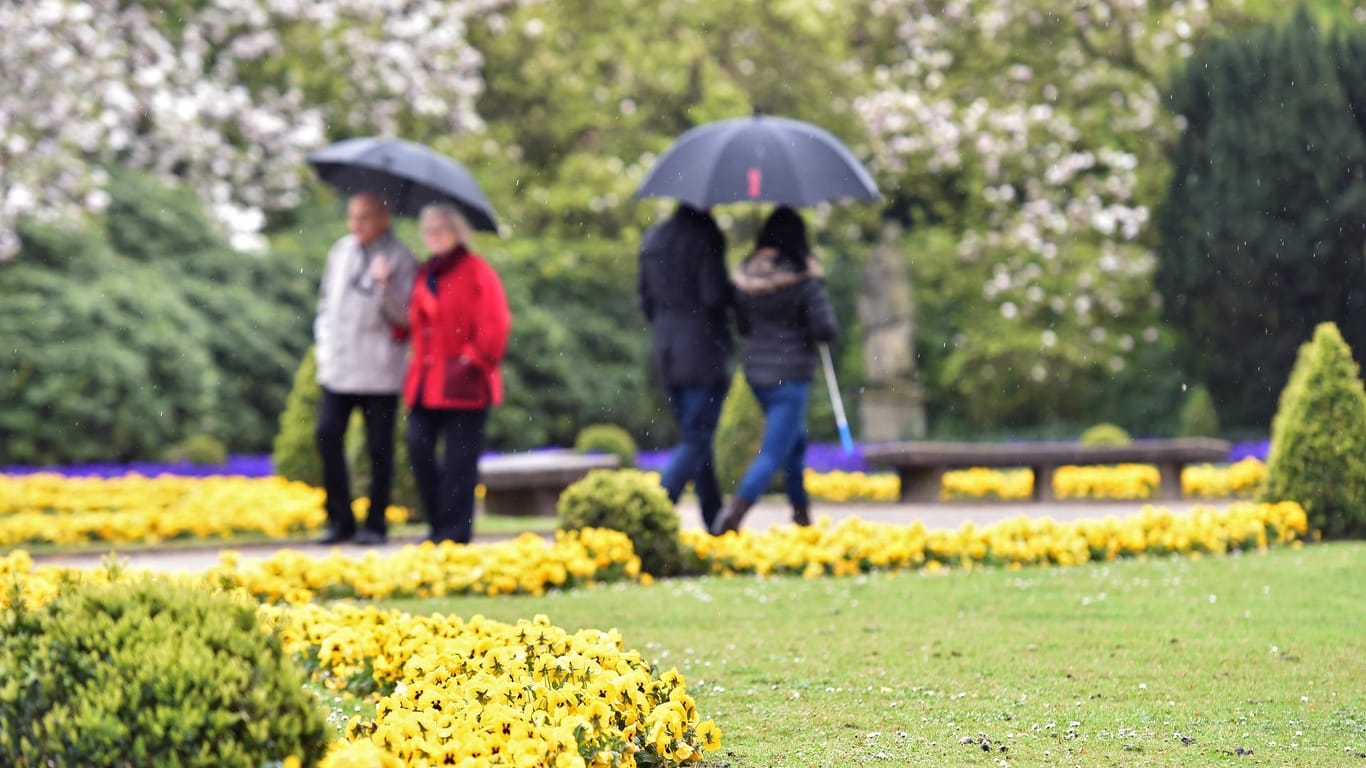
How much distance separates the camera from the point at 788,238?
838 centimetres

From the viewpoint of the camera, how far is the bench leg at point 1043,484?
13562 mm

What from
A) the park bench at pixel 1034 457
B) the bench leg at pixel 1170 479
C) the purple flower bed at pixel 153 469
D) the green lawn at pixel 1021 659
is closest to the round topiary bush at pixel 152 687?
the green lawn at pixel 1021 659

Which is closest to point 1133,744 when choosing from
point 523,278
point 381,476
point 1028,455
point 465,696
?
point 465,696

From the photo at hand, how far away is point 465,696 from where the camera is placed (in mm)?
3643

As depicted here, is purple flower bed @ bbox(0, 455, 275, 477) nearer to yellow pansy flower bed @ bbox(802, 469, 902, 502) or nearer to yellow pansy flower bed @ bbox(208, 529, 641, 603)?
yellow pansy flower bed @ bbox(802, 469, 902, 502)

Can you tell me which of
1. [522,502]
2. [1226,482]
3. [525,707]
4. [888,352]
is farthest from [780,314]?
[888,352]

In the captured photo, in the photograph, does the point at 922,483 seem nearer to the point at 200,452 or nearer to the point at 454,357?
the point at 454,357

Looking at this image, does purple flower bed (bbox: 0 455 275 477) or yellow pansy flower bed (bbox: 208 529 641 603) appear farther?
purple flower bed (bbox: 0 455 275 477)

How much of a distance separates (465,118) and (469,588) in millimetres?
12959

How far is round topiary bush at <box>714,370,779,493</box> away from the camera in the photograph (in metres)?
13.3

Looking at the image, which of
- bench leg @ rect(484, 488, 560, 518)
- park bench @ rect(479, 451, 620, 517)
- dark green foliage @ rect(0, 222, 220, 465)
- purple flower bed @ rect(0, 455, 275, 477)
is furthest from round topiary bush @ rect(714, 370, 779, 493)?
dark green foliage @ rect(0, 222, 220, 465)

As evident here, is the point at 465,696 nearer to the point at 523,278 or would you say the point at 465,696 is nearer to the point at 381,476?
the point at 381,476

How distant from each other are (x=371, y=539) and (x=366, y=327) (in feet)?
4.06

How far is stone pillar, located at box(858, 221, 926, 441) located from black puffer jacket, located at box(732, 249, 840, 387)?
426 inches
